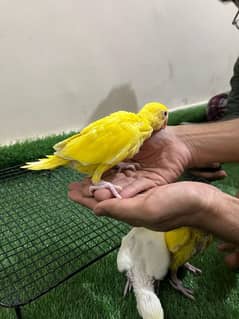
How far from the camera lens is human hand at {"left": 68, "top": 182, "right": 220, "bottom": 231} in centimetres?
52

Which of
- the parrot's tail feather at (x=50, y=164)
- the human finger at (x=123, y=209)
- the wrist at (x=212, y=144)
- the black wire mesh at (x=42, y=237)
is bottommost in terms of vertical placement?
the black wire mesh at (x=42, y=237)

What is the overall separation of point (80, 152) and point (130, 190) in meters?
0.14

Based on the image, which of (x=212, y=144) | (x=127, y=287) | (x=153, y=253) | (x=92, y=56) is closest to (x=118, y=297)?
(x=127, y=287)

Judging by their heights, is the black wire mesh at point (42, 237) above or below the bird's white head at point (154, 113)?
below

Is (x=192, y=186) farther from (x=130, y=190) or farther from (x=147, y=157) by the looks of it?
(x=147, y=157)

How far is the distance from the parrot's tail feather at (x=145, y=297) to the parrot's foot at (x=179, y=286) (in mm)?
95

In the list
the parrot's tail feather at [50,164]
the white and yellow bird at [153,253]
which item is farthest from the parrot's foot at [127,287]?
the parrot's tail feather at [50,164]

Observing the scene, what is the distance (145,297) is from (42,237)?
1.30 feet

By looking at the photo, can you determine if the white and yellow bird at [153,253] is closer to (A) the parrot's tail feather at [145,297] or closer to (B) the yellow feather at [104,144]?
(A) the parrot's tail feather at [145,297]

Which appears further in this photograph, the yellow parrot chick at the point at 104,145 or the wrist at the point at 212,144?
the wrist at the point at 212,144

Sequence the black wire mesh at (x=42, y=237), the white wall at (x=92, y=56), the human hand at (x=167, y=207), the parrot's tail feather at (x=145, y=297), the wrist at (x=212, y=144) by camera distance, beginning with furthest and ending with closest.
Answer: the white wall at (x=92, y=56) < the wrist at (x=212, y=144) < the black wire mesh at (x=42, y=237) < the parrot's tail feather at (x=145, y=297) < the human hand at (x=167, y=207)

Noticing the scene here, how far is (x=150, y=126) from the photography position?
2.48 feet

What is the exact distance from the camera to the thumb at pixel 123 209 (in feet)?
1.78

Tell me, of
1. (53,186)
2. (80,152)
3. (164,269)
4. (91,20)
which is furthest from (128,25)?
(164,269)
